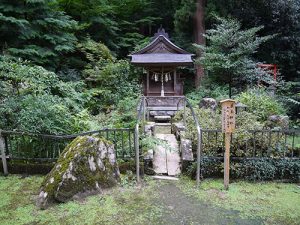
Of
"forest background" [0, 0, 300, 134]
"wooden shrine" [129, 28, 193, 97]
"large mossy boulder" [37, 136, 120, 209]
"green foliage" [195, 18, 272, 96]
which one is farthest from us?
"wooden shrine" [129, 28, 193, 97]

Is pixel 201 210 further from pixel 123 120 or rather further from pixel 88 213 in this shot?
pixel 123 120

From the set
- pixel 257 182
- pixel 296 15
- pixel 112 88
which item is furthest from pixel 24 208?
pixel 296 15

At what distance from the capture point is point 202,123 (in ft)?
24.6

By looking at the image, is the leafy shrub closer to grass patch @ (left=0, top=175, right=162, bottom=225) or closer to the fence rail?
the fence rail

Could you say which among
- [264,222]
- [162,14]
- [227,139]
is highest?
[162,14]

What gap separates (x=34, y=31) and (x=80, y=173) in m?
11.7

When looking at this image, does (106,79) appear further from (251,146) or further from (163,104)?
(251,146)

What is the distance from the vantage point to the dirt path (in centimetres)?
439

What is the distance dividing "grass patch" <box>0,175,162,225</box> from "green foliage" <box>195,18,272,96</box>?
950cm

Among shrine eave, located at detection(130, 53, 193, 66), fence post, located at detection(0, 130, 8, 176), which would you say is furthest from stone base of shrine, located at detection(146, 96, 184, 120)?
fence post, located at detection(0, 130, 8, 176)

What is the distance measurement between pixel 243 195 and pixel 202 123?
102 inches

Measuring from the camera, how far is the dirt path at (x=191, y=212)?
4395 millimetres

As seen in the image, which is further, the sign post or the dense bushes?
the dense bushes

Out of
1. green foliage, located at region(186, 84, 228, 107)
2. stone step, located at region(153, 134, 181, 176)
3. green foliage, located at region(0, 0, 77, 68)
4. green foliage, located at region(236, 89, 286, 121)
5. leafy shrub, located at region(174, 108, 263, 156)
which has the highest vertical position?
green foliage, located at region(0, 0, 77, 68)
